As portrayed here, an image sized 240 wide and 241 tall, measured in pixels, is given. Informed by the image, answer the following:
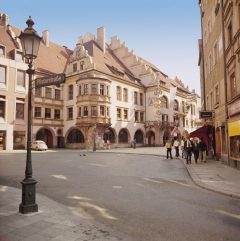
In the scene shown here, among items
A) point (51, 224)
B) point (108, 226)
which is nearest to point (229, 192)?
point (108, 226)

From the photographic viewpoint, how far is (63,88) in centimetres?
4691

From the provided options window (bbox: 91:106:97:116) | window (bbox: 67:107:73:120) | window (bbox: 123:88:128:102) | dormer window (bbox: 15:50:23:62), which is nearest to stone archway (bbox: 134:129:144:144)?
window (bbox: 123:88:128:102)

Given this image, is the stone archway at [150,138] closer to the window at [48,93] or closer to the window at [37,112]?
the window at [48,93]

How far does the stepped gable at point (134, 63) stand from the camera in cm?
5344

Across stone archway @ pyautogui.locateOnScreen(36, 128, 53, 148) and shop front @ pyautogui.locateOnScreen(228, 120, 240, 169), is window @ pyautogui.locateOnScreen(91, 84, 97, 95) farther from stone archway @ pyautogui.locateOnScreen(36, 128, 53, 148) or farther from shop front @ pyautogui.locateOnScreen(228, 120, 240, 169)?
shop front @ pyautogui.locateOnScreen(228, 120, 240, 169)

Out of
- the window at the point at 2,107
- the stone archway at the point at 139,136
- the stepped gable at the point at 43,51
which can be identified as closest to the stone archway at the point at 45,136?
the window at the point at 2,107

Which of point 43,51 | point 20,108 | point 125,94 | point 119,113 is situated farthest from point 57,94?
point 125,94

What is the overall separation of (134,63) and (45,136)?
22.8 m

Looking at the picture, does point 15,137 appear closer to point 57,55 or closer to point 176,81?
point 57,55

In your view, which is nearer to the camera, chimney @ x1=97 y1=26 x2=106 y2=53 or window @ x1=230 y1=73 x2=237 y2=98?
window @ x1=230 y1=73 x2=237 y2=98

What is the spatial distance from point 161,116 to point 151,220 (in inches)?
1921

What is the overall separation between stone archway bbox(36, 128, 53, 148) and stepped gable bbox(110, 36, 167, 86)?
20752 millimetres

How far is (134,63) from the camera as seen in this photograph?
55.2 m

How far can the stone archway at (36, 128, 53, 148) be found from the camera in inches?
1760
